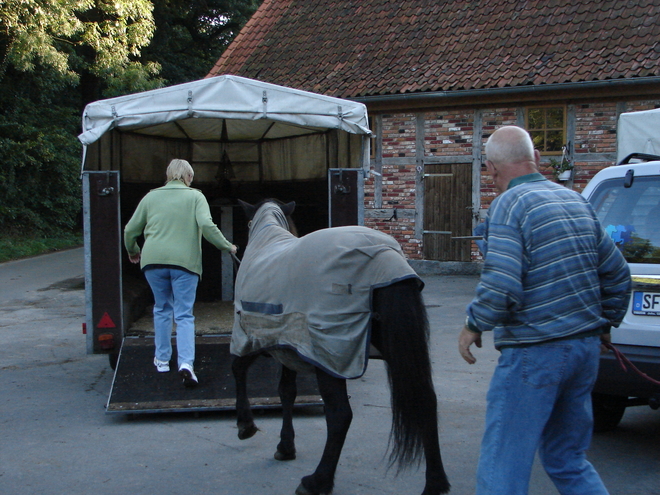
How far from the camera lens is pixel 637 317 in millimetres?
4316

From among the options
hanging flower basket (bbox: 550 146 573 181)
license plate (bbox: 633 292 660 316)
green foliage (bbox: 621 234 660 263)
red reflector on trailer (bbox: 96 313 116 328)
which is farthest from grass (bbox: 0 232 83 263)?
license plate (bbox: 633 292 660 316)

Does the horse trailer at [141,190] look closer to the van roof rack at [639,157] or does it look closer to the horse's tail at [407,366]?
the horse's tail at [407,366]

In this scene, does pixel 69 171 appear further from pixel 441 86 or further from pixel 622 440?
pixel 622 440

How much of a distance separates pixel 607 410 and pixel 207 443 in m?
2.78

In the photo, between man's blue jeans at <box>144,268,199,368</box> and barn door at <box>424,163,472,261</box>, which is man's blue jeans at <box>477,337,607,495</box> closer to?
man's blue jeans at <box>144,268,199,368</box>

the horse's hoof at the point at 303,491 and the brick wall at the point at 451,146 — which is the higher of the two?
the brick wall at the point at 451,146

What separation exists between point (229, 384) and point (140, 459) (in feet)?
4.08

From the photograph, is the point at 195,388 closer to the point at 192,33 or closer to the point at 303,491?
the point at 303,491

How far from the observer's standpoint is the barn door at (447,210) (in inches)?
579

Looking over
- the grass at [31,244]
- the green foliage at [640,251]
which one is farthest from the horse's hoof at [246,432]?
the grass at [31,244]

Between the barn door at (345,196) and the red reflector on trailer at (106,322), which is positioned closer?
the red reflector on trailer at (106,322)

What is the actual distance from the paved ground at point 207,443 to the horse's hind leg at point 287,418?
0.08 metres

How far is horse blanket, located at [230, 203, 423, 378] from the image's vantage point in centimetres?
386

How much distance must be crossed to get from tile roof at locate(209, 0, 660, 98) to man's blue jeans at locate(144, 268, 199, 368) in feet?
31.8
